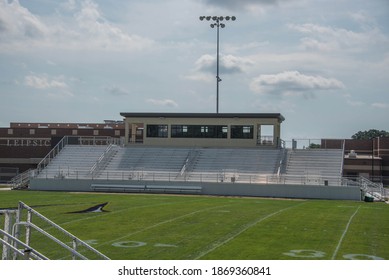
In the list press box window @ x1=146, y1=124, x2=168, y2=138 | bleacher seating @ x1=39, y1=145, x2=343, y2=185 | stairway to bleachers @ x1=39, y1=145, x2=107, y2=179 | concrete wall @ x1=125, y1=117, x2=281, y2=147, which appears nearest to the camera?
bleacher seating @ x1=39, y1=145, x2=343, y2=185

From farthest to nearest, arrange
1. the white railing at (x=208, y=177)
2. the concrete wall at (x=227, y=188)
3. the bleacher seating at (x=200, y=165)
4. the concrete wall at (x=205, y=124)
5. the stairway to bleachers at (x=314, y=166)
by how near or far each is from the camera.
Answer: the concrete wall at (x=205, y=124) < the bleacher seating at (x=200, y=165) < the stairway to bleachers at (x=314, y=166) < the white railing at (x=208, y=177) < the concrete wall at (x=227, y=188)

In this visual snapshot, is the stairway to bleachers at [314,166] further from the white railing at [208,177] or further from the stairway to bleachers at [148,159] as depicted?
the stairway to bleachers at [148,159]

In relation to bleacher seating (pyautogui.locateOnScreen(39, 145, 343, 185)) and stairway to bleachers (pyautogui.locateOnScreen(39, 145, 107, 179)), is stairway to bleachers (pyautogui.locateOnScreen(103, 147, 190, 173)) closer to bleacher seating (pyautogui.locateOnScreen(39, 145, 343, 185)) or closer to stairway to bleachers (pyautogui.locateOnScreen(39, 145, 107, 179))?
bleacher seating (pyautogui.locateOnScreen(39, 145, 343, 185))

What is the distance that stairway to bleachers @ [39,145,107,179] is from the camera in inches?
1805

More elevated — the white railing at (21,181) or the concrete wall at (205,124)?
the concrete wall at (205,124)

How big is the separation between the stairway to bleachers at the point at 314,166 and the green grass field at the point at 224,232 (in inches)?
562

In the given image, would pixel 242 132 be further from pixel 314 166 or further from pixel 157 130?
pixel 157 130

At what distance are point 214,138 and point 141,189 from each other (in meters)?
10.8

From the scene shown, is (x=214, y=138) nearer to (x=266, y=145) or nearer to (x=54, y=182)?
(x=266, y=145)

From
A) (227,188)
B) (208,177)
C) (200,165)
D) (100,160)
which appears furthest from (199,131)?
(227,188)

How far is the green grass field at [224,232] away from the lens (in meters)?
13.9

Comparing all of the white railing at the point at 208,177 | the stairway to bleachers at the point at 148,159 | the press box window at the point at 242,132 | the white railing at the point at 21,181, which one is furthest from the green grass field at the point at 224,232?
the press box window at the point at 242,132

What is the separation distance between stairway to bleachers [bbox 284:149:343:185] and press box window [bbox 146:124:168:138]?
1168 centimetres

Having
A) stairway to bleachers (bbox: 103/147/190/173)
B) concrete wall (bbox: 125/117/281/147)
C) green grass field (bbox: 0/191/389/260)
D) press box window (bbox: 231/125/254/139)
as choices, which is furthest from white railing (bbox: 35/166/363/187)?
green grass field (bbox: 0/191/389/260)
